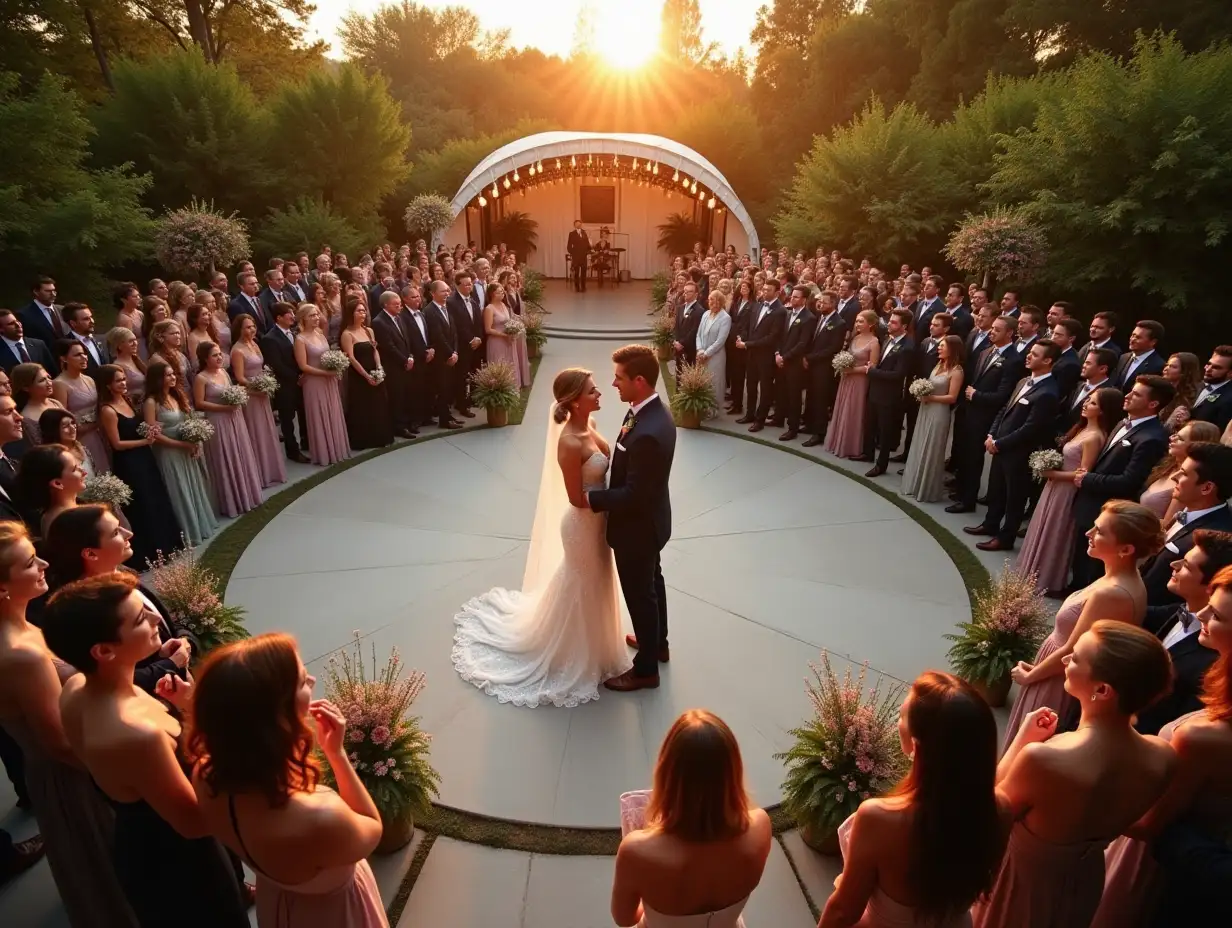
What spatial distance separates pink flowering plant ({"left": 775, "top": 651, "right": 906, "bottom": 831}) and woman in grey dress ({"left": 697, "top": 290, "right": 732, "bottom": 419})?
27.2ft

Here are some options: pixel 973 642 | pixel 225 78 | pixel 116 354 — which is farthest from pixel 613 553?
pixel 225 78

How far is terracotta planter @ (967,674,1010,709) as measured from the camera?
206 inches

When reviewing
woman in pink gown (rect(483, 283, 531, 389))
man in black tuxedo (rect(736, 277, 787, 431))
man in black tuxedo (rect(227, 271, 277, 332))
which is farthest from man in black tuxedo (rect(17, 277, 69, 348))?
man in black tuxedo (rect(736, 277, 787, 431))

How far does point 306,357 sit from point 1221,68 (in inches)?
556

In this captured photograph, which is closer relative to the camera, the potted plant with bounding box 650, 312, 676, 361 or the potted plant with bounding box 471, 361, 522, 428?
the potted plant with bounding box 471, 361, 522, 428

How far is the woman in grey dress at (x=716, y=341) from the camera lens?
1226 cm

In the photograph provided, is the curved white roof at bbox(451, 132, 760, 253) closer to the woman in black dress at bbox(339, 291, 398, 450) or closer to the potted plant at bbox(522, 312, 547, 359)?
the potted plant at bbox(522, 312, 547, 359)

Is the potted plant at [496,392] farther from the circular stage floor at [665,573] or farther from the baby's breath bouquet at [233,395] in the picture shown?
the baby's breath bouquet at [233,395]

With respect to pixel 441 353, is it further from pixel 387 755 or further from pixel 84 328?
pixel 387 755

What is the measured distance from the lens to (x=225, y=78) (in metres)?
22.3

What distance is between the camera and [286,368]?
9.59 m

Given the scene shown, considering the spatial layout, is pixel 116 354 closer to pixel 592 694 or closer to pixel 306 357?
pixel 306 357

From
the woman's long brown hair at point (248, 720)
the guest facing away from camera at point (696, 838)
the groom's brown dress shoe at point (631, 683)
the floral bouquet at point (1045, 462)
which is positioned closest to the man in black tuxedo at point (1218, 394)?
the floral bouquet at point (1045, 462)

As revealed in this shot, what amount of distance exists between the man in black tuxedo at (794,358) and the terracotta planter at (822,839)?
7703 mm
